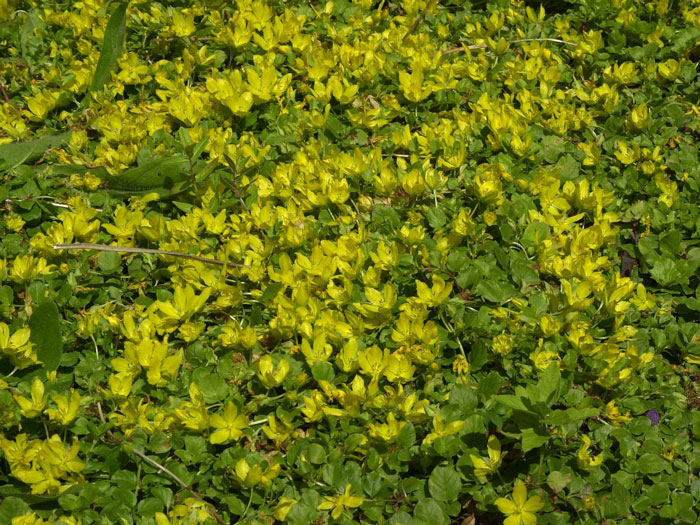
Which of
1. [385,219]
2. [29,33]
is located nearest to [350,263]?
[385,219]

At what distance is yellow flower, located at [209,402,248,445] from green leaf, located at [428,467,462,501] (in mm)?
699

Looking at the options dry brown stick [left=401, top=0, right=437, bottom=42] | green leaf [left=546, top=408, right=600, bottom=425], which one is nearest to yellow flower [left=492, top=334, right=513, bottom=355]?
green leaf [left=546, top=408, right=600, bottom=425]

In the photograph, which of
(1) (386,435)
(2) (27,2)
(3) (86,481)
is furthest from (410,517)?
(2) (27,2)

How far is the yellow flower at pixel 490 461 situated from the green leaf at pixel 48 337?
1.60m

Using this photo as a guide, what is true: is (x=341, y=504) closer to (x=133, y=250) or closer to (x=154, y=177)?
(x=133, y=250)

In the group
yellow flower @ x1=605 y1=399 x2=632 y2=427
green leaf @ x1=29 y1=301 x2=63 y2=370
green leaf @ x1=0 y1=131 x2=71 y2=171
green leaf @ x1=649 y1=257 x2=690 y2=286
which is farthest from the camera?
green leaf @ x1=0 y1=131 x2=71 y2=171

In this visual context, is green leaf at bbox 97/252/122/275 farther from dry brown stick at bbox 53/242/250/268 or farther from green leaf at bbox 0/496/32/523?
green leaf at bbox 0/496/32/523

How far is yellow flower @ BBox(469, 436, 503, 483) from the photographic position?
98.6 inches

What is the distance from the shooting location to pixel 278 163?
367cm

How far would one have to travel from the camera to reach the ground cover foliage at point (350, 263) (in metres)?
2.59

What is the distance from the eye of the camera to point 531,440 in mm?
2461

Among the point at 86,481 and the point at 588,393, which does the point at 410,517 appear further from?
the point at 86,481

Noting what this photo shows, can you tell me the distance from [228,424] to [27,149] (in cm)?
186

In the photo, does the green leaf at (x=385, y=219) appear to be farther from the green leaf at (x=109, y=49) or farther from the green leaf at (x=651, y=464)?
the green leaf at (x=109, y=49)
